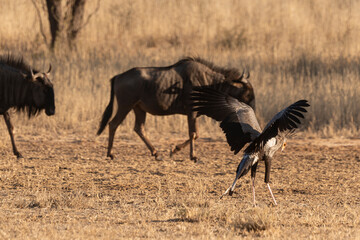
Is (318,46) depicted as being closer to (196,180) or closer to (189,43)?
(189,43)

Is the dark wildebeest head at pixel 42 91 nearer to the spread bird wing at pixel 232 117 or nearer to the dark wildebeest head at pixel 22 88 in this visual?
the dark wildebeest head at pixel 22 88

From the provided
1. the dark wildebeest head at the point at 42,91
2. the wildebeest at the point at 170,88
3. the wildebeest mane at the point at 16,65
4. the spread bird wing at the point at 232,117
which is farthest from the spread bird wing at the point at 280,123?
the wildebeest mane at the point at 16,65

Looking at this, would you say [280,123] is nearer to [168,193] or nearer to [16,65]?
[168,193]

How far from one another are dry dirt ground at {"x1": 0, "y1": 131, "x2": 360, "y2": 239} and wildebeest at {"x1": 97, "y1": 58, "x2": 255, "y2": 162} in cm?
62

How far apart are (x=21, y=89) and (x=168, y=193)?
3.30m

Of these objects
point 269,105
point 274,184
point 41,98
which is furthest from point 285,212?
point 269,105

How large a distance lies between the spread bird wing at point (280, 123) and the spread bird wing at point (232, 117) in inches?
7.6

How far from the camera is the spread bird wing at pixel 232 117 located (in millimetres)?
6273

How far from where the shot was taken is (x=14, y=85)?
938 centimetres

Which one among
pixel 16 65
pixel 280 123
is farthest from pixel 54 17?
pixel 280 123

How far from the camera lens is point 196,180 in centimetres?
776

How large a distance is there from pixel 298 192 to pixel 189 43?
10.3 m

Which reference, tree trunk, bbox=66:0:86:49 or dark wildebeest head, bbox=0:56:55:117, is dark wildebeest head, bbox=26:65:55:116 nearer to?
dark wildebeest head, bbox=0:56:55:117

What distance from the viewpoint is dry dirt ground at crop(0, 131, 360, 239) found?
5.46 m
